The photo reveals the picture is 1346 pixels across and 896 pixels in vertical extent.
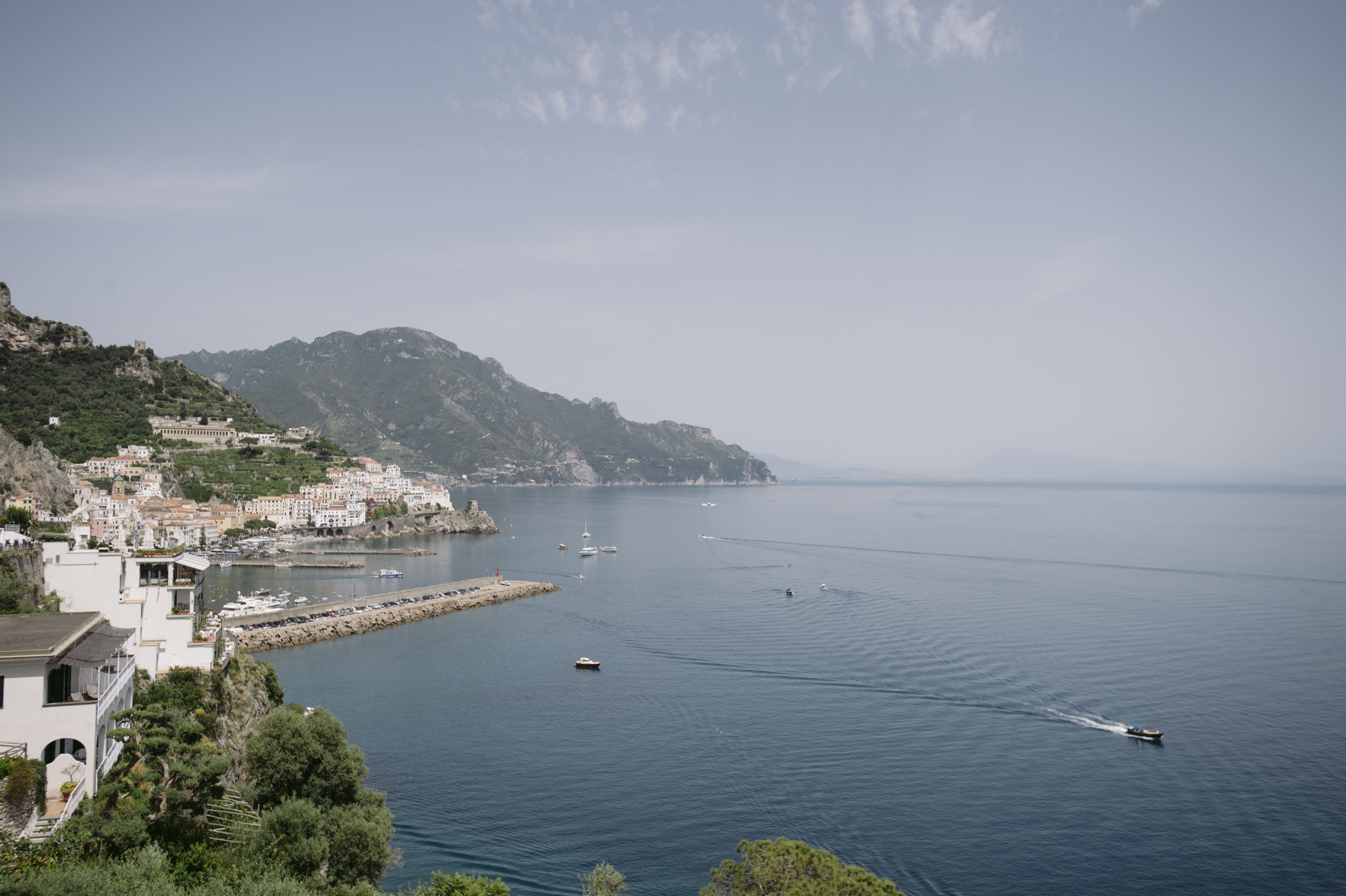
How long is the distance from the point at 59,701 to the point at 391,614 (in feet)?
123

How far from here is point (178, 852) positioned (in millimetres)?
14570

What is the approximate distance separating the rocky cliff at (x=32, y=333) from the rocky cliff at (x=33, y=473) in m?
55.1

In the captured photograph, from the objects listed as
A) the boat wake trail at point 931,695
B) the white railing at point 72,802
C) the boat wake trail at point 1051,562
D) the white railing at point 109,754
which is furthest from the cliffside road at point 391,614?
the boat wake trail at point 1051,562

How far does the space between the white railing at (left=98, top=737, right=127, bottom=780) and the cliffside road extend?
87.5ft

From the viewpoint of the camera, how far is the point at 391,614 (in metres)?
50.3

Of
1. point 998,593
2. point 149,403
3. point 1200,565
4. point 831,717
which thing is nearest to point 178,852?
point 831,717

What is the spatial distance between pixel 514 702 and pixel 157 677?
609 inches

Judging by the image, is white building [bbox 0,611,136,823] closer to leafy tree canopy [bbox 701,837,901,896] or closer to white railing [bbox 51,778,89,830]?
white railing [bbox 51,778,89,830]

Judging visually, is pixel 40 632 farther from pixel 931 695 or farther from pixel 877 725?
pixel 931 695

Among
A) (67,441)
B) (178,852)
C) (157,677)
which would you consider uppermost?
(67,441)

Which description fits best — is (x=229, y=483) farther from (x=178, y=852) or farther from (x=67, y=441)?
(x=178, y=852)

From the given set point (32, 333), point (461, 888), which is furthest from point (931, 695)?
point (32, 333)

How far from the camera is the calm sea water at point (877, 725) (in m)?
21.2

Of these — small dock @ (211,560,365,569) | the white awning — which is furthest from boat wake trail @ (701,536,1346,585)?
the white awning
